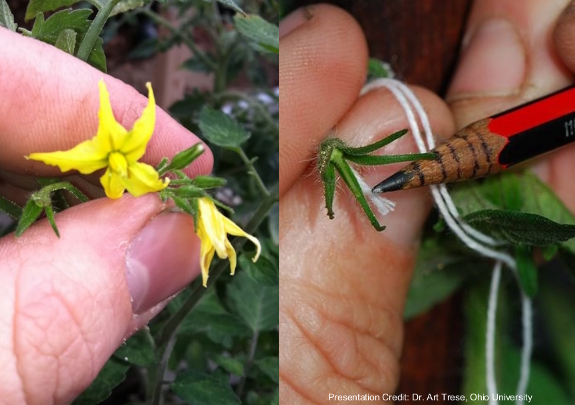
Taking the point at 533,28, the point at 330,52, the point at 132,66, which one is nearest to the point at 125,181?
the point at 330,52

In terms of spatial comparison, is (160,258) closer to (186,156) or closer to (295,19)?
(186,156)

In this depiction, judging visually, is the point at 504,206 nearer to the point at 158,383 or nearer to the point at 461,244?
the point at 461,244

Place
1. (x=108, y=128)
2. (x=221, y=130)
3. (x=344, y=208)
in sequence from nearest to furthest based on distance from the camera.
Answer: (x=108, y=128)
(x=344, y=208)
(x=221, y=130)

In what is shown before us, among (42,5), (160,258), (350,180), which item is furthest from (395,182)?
(42,5)

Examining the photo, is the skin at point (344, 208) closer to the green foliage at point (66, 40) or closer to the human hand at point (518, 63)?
the human hand at point (518, 63)

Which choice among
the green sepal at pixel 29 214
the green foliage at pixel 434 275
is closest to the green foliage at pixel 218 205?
the green sepal at pixel 29 214

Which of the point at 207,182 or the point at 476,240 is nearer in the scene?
the point at 207,182

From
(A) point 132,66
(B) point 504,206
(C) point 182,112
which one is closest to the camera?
(B) point 504,206
